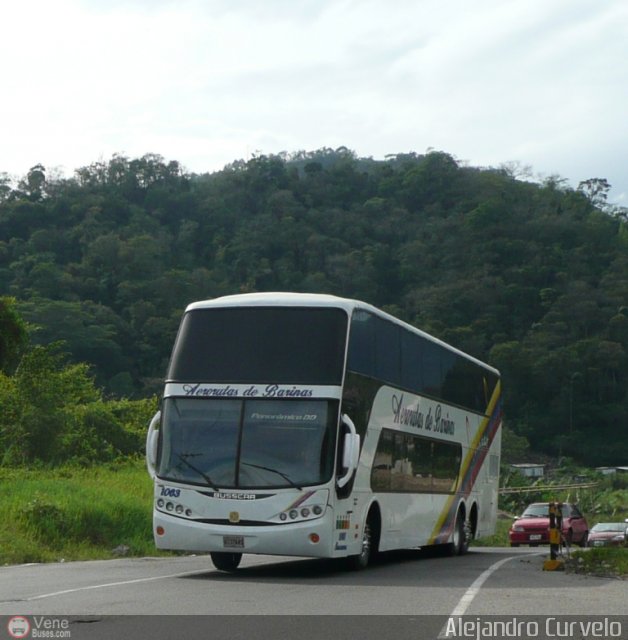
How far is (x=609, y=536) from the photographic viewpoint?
3350 centimetres

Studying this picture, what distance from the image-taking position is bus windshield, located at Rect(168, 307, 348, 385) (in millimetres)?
14906

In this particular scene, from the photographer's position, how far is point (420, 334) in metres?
19.5

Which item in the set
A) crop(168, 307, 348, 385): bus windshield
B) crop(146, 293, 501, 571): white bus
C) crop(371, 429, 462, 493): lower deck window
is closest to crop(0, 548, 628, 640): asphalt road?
crop(146, 293, 501, 571): white bus

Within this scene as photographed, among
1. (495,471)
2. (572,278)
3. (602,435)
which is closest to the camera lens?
(495,471)

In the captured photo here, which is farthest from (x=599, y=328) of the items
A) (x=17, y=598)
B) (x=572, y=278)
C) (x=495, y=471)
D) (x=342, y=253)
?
(x=17, y=598)

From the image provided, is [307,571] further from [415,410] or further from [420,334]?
[420,334]

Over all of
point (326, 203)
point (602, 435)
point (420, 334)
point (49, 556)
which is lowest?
point (602, 435)

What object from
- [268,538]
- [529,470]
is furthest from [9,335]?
[529,470]

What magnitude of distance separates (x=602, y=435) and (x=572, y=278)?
16443 mm

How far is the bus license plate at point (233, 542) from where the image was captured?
1432 cm

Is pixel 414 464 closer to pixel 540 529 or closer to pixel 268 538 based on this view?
pixel 268 538

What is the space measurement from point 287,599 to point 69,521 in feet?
38.3
